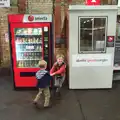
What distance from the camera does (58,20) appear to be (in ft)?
21.8

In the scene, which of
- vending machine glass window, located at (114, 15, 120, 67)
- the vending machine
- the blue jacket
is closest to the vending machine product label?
the vending machine

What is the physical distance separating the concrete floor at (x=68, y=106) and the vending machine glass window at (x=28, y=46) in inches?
30.4

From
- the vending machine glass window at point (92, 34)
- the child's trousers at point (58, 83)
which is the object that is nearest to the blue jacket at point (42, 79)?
the child's trousers at point (58, 83)

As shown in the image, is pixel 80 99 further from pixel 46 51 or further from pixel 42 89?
pixel 46 51

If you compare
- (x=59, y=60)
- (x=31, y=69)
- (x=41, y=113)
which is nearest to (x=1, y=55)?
(x=31, y=69)

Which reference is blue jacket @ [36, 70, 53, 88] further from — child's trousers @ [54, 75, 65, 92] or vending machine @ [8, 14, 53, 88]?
vending machine @ [8, 14, 53, 88]

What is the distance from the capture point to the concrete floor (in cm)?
462

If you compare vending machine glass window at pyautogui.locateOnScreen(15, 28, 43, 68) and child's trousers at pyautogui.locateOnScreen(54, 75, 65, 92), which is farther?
vending machine glass window at pyautogui.locateOnScreen(15, 28, 43, 68)

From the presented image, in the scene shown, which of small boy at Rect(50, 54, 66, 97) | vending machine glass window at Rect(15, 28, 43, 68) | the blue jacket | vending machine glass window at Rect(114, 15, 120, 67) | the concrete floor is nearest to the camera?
the concrete floor

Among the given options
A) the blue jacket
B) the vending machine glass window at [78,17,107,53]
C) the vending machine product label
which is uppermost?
the vending machine glass window at [78,17,107,53]

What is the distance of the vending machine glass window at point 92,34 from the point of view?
554 centimetres

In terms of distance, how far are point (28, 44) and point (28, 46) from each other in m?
0.05

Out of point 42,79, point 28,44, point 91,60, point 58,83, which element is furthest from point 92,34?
point 42,79

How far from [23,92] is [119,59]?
110 inches
